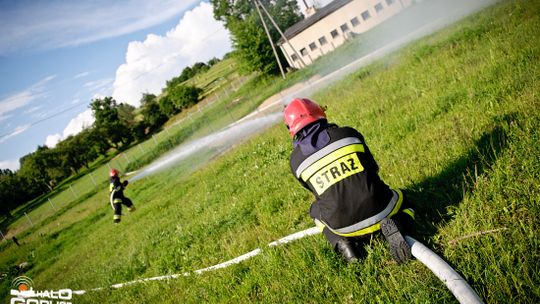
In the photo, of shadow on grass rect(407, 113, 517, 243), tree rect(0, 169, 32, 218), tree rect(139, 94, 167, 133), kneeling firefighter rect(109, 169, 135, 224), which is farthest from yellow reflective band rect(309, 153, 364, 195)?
tree rect(0, 169, 32, 218)

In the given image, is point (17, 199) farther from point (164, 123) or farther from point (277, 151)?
point (277, 151)

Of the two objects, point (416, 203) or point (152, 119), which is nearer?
point (416, 203)

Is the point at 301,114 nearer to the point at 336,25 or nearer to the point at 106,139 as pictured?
the point at 336,25

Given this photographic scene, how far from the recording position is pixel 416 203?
12.4 ft

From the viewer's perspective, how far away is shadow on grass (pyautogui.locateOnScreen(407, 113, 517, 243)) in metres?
3.32

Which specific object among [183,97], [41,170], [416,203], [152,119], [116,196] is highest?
[41,170]

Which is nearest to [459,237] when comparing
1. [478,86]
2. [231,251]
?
[231,251]

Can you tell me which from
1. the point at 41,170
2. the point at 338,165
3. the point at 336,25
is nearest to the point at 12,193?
the point at 41,170

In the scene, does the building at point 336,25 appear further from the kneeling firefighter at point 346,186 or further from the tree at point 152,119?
the kneeling firefighter at point 346,186

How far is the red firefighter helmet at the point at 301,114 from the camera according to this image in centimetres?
321

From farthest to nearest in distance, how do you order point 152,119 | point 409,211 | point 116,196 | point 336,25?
point 152,119 < point 336,25 < point 116,196 < point 409,211

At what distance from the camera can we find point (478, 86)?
19.7 feet

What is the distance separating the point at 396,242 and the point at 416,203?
3.81 feet

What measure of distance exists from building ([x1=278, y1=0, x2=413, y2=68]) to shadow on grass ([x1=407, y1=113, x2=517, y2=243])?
4269 cm
